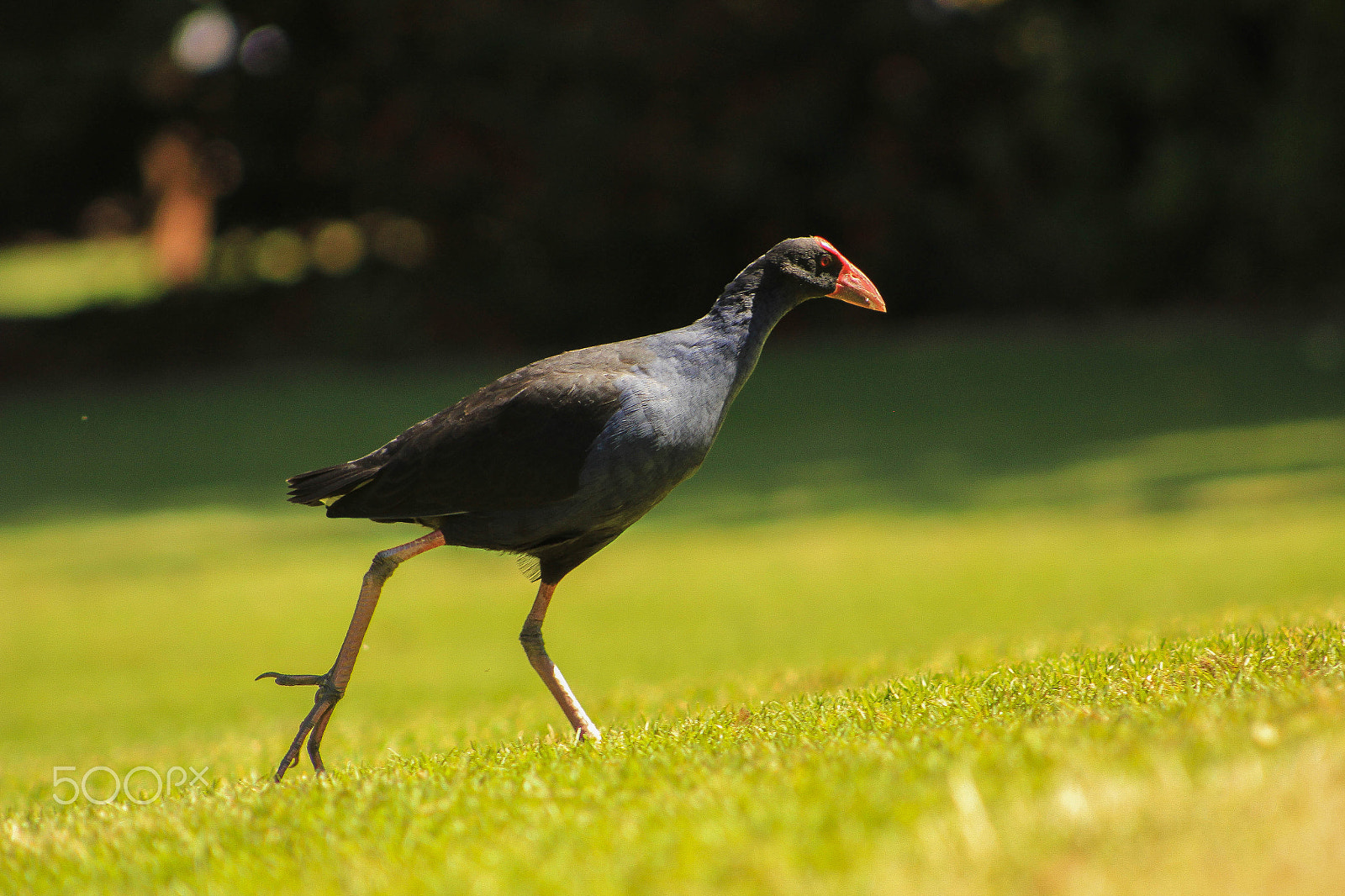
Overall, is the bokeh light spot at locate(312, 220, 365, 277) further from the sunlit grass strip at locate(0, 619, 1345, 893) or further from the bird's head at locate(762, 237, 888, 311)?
the sunlit grass strip at locate(0, 619, 1345, 893)

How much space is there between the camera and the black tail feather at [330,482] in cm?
536

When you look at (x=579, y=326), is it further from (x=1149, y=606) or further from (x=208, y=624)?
(x=1149, y=606)

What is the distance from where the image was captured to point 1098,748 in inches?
139

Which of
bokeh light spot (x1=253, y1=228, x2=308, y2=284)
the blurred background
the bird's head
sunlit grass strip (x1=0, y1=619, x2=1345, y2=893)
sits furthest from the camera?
bokeh light spot (x1=253, y1=228, x2=308, y2=284)

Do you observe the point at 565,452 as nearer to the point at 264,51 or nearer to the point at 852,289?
the point at 852,289

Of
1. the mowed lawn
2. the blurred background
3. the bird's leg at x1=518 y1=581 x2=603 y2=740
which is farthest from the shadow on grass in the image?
the bird's leg at x1=518 y1=581 x2=603 y2=740

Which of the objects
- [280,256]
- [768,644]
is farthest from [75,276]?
[768,644]

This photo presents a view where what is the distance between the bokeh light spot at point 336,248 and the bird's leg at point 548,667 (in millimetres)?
26373

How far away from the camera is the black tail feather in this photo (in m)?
5.36

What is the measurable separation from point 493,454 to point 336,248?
29034 millimetres

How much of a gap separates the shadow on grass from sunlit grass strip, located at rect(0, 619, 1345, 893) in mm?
10409

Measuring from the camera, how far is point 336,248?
108 ft

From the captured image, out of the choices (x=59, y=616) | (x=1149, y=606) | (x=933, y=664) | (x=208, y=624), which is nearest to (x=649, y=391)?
(x=933, y=664)

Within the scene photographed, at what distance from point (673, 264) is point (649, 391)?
21469mm
